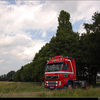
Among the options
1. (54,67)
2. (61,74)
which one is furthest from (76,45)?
(61,74)

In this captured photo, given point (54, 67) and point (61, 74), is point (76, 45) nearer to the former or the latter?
point (54, 67)

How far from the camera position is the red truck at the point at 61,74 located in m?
13.2

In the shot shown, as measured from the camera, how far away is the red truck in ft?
43.4

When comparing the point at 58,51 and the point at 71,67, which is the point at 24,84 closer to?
the point at 71,67

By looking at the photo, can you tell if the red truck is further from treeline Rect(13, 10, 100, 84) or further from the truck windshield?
treeline Rect(13, 10, 100, 84)

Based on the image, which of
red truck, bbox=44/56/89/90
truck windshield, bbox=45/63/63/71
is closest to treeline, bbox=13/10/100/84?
red truck, bbox=44/56/89/90

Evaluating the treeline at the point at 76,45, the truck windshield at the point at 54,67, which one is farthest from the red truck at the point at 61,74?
the treeline at the point at 76,45

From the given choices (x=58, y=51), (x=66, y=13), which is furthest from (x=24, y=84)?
(x=66, y=13)

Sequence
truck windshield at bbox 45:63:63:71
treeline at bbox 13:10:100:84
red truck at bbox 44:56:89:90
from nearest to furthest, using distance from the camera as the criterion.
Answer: red truck at bbox 44:56:89:90, truck windshield at bbox 45:63:63:71, treeline at bbox 13:10:100:84

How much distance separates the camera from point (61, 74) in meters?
13.2

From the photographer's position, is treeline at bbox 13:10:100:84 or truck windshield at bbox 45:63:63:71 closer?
truck windshield at bbox 45:63:63:71

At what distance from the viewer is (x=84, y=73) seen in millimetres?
39875

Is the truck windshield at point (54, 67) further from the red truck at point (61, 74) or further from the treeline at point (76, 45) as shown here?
the treeline at point (76, 45)

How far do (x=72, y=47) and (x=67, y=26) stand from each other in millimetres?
7937
